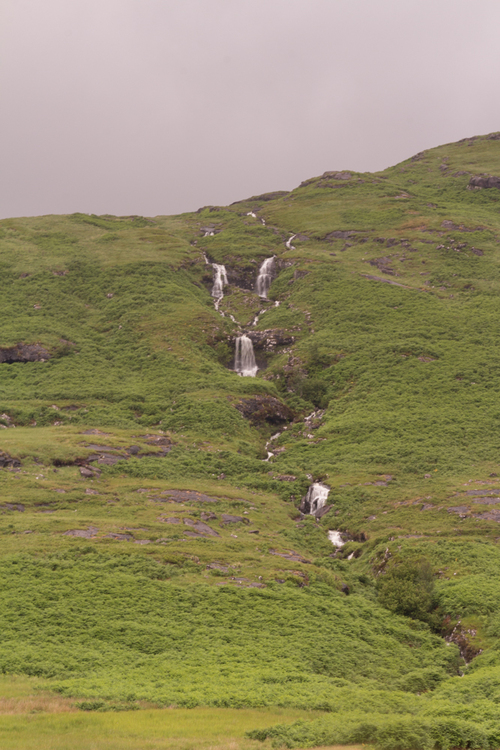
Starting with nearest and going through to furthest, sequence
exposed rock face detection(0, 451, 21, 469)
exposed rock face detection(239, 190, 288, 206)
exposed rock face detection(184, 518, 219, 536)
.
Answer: exposed rock face detection(184, 518, 219, 536) → exposed rock face detection(0, 451, 21, 469) → exposed rock face detection(239, 190, 288, 206)

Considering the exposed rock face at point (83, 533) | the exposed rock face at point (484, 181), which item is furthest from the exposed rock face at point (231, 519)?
the exposed rock face at point (484, 181)

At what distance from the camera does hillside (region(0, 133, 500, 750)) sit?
78.0 ft

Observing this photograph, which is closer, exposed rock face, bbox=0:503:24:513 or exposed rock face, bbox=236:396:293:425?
exposed rock face, bbox=0:503:24:513

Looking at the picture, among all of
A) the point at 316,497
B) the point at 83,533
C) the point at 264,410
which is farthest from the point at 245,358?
the point at 83,533

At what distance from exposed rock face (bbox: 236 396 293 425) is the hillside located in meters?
0.41

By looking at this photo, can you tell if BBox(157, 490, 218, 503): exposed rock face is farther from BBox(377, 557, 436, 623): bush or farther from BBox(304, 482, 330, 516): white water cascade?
BBox(377, 557, 436, 623): bush

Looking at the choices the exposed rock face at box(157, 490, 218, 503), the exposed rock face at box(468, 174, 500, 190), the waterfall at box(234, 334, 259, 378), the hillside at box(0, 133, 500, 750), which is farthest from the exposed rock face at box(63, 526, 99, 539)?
the exposed rock face at box(468, 174, 500, 190)

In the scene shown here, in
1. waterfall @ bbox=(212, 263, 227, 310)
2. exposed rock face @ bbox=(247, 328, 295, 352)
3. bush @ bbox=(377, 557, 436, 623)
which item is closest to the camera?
bush @ bbox=(377, 557, 436, 623)

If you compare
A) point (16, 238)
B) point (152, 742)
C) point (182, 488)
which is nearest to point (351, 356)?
point (182, 488)

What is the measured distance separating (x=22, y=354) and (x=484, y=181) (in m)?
138

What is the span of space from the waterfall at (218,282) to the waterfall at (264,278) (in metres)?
7.69

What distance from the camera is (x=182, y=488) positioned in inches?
2058

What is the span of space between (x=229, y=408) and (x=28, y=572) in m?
45.5

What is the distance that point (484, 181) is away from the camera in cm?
16088
